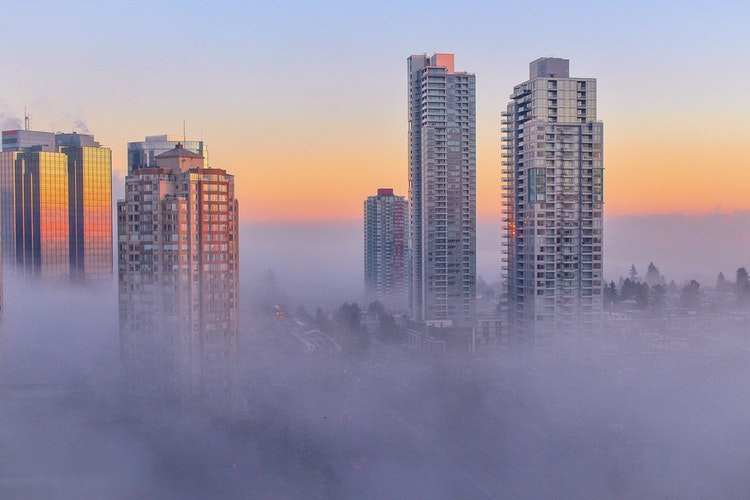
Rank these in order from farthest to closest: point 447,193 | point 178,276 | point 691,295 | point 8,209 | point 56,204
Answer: point 691,295
point 56,204
point 8,209
point 447,193
point 178,276

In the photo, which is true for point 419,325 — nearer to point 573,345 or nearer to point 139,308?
point 573,345

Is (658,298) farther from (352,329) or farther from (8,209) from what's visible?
(8,209)

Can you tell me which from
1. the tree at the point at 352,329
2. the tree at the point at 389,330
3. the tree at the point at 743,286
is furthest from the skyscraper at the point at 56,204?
the tree at the point at 743,286

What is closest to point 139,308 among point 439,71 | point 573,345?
point 573,345

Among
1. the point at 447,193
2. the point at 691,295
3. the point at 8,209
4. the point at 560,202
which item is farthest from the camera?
the point at 691,295

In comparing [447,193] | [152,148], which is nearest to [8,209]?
[152,148]

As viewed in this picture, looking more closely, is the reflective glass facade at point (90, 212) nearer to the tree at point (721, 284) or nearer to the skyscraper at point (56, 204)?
the skyscraper at point (56, 204)

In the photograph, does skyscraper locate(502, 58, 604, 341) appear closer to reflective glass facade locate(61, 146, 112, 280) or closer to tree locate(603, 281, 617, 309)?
tree locate(603, 281, 617, 309)
